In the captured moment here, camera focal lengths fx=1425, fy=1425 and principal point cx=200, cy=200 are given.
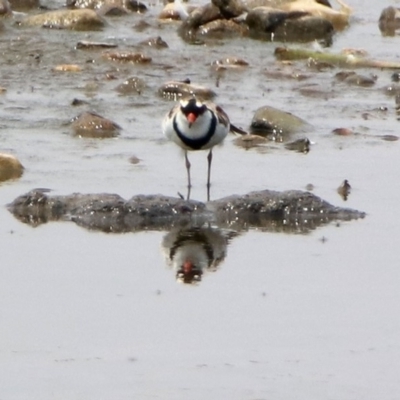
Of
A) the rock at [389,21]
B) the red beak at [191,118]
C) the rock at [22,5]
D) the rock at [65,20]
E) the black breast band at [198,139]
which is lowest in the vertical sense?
the rock at [389,21]

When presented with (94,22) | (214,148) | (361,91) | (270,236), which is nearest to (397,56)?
(361,91)

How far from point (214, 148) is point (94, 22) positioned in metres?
4.84

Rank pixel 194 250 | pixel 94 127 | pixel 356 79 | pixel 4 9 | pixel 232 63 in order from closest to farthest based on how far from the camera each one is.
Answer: pixel 194 250, pixel 94 127, pixel 356 79, pixel 232 63, pixel 4 9

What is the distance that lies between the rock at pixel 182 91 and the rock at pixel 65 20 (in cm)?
289

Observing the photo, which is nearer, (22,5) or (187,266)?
(187,266)

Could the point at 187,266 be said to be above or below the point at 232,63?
above

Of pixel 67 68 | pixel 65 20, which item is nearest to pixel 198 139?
pixel 67 68

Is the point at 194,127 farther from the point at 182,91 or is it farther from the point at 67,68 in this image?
the point at 67,68

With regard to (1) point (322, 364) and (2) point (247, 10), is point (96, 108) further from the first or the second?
(1) point (322, 364)

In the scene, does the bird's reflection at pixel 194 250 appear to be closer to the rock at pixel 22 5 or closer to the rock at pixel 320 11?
the rock at pixel 320 11

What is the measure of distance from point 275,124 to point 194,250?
11.3ft

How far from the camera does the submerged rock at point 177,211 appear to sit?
886 centimetres

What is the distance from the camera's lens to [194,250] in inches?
329

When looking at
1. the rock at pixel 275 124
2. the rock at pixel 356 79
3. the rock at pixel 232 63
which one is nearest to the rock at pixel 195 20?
the rock at pixel 232 63
